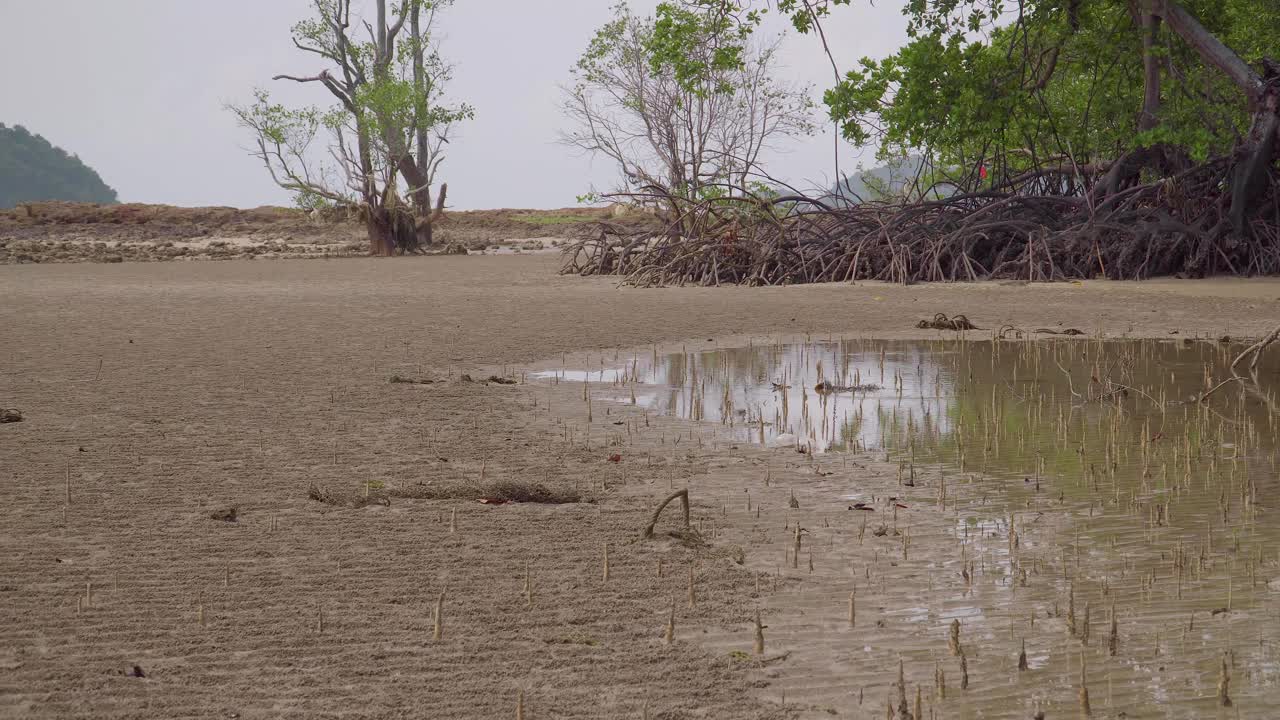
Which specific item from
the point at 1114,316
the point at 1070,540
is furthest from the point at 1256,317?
the point at 1070,540

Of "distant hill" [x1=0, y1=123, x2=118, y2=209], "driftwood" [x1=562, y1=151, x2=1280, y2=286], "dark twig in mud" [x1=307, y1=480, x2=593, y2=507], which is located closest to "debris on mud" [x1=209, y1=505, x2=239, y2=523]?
"dark twig in mud" [x1=307, y1=480, x2=593, y2=507]

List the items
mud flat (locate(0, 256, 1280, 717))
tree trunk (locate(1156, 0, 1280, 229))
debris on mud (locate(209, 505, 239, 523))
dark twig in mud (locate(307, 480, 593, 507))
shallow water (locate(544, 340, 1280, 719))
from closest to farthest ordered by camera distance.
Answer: mud flat (locate(0, 256, 1280, 717)) → shallow water (locate(544, 340, 1280, 719)) → debris on mud (locate(209, 505, 239, 523)) → dark twig in mud (locate(307, 480, 593, 507)) → tree trunk (locate(1156, 0, 1280, 229))

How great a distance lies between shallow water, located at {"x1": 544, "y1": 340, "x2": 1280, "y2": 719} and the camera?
305 centimetres

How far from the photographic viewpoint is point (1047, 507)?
467cm

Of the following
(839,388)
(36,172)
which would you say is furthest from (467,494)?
(36,172)

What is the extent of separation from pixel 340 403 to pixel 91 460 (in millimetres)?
1814

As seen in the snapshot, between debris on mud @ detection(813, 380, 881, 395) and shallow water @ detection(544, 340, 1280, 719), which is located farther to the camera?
debris on mud @ detection(813, 380, 881, 395)

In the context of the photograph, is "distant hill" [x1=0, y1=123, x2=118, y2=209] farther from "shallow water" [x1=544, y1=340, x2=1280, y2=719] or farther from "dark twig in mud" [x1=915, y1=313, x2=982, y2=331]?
"shallow water" [x1=544, y1=340, x2=1280, y2=719]

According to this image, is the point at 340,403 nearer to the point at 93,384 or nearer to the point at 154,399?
the point at 154,399

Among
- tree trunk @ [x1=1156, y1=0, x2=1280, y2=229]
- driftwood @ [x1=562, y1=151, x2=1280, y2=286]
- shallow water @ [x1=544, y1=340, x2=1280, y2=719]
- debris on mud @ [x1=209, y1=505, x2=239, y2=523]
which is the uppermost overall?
tree trunk @ [x1=1156, y1=0, x2=1280, y2=229]

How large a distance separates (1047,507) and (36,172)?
82.0m

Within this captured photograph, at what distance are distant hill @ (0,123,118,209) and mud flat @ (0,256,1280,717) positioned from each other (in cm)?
7382

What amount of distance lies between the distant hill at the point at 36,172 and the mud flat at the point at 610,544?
73.8 m

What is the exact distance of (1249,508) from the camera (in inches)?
181
